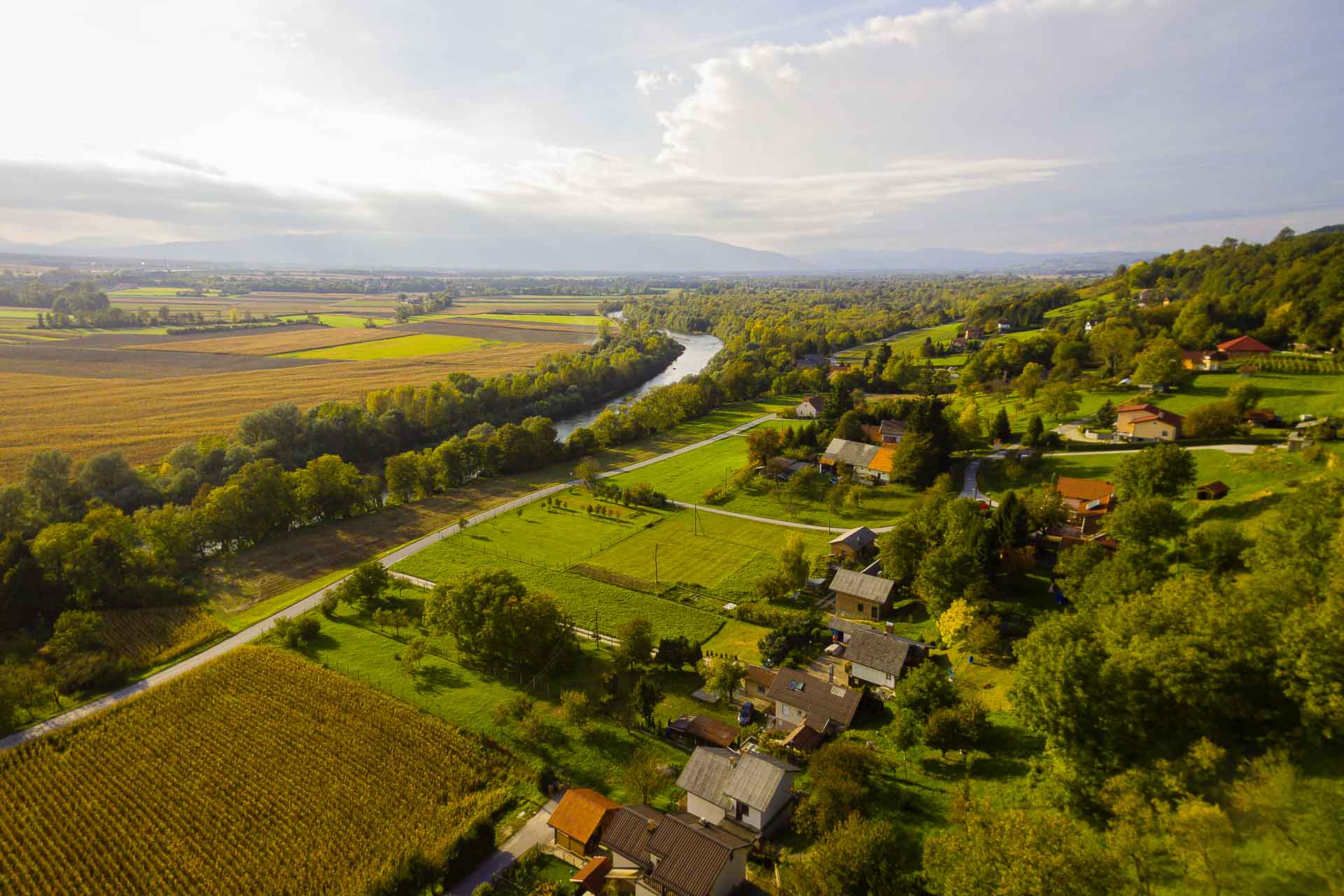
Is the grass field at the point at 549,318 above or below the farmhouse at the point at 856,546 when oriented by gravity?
above

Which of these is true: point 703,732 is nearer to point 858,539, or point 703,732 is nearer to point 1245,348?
point 858,539

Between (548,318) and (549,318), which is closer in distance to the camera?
(548,318)

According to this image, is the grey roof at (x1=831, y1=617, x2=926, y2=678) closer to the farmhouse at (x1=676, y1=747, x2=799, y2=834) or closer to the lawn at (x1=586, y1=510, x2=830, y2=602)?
the farmhouse at (x1=676, y1=747, x2=799, y2=834)

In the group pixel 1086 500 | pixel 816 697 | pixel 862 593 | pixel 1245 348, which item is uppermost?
pixel 1245 348

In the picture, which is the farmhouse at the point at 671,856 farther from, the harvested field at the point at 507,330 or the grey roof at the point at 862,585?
the harvested field at the point at 507,330

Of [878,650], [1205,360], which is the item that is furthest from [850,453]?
[1205,360]

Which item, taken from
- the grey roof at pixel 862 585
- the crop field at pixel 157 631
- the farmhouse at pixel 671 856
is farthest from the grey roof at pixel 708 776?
the crop field at pixel 157 631

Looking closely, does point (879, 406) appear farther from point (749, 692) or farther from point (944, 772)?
point (944, 772)
